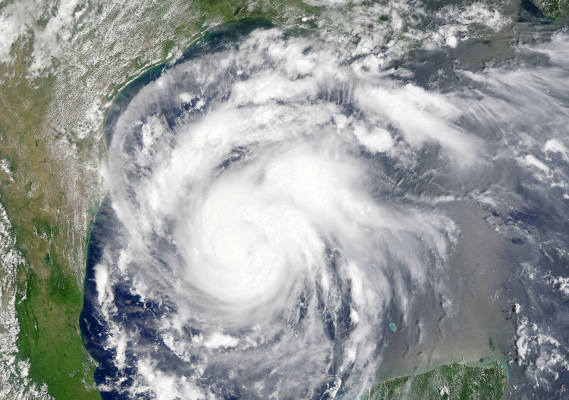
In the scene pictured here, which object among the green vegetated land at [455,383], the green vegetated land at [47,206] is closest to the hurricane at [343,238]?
the green vegetated land at [455,383]

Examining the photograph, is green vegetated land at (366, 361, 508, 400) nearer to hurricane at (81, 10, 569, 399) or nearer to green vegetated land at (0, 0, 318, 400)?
hurricane at (81, 10, 569, 399)

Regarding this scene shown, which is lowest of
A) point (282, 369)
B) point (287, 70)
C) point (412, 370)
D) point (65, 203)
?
point (412, 370)

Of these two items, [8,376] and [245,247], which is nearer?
[245,247]

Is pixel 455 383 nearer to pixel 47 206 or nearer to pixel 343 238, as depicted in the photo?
pixel 343 238

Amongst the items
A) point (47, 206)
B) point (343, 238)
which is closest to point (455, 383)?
point (343, 238)

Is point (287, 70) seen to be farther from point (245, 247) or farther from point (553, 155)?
point (553, 155)

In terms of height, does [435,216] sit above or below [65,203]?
below

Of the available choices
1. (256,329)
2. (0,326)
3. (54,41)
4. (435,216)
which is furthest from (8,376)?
(435,216)
